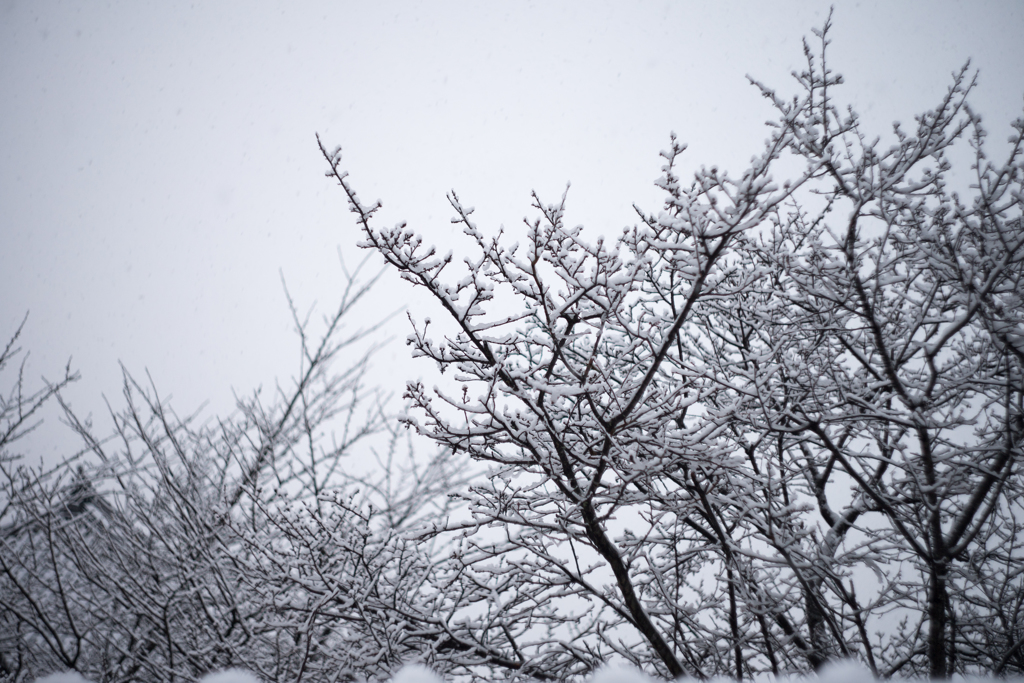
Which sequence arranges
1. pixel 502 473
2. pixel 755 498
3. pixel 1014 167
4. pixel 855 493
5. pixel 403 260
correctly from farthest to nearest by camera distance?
pixel 855 493 < pixel 755 498 < pixel 502 473 < pixel 1014 167 < pixel 403 260

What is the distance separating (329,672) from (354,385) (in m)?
2.64

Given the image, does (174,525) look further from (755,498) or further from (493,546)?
(755,498)

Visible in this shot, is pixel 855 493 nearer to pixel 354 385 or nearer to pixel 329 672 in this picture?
pixel 329 672

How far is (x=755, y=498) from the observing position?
128 inches

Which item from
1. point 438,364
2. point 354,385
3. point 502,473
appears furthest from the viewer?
point 354,385

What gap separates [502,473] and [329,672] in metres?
1.94

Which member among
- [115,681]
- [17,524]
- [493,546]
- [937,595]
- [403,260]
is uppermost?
[403,260]

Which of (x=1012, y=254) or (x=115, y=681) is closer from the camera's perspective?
(x=1012, y=254)

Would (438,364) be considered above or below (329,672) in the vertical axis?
above

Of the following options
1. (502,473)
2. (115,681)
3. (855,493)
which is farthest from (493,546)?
(855,493)

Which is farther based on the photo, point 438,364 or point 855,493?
point 855,493

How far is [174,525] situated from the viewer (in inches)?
145

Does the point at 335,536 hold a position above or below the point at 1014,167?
below

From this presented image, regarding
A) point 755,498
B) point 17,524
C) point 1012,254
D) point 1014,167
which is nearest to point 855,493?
point 755,498
